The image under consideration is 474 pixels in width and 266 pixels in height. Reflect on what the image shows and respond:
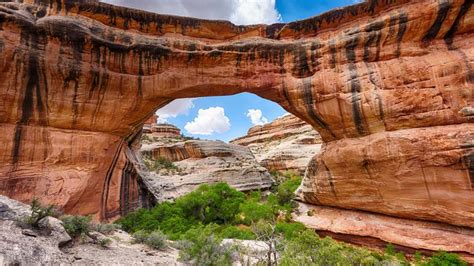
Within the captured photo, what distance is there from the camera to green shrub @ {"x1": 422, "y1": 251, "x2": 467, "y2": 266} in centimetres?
898

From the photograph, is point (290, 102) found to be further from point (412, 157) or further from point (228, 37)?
point (412, 157)

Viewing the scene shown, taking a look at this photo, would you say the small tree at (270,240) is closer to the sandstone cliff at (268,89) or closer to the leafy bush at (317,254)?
the leafy bush at (317,254)

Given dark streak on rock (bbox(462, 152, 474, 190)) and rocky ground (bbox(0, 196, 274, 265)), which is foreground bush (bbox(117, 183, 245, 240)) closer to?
rocky ground (bbox(0, 196, 274, 265))

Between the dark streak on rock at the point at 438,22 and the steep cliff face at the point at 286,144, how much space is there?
16394 mm

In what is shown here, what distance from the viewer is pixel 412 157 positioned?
10406 millimetres

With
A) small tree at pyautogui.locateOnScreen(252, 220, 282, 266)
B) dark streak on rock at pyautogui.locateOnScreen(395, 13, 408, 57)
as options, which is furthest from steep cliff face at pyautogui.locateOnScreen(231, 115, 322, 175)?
small tree at pyautogui.locateOnScreen(252, 220, 282, 266)

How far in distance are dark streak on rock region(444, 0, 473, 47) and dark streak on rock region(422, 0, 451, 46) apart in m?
0.47

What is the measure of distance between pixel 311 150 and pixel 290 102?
72.3 ft

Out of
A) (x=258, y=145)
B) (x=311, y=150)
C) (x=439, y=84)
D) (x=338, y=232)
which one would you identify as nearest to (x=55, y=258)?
(x=338, y=232)

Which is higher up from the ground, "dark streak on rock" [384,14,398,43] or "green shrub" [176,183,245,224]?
"dark streak on rock" [384,14,398,43]

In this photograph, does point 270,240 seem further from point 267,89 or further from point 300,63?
point 300,63

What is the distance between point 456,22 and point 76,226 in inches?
624

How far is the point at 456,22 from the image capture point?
10.7 m

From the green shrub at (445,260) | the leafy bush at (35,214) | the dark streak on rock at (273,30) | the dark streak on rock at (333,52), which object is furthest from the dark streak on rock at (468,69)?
the leafy bush at (35,214)
